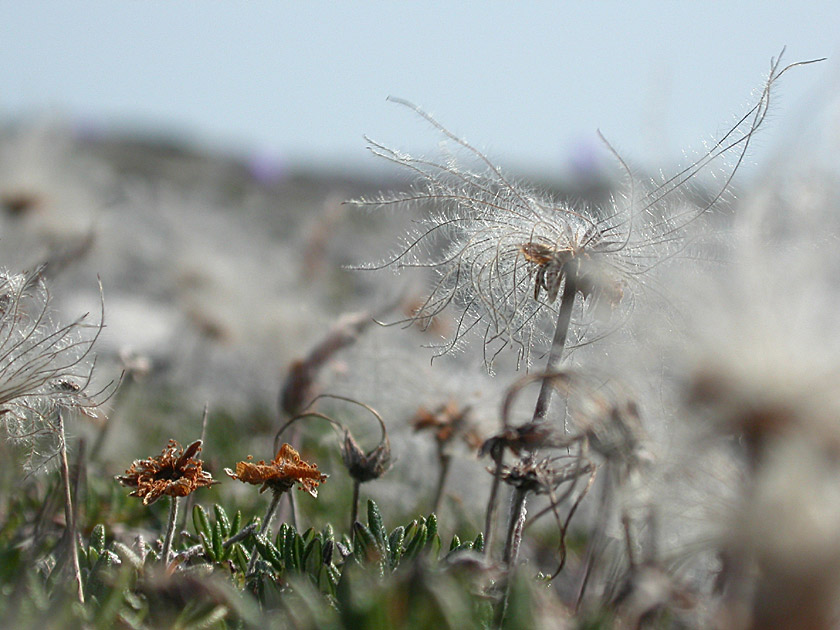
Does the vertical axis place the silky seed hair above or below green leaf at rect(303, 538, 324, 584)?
above

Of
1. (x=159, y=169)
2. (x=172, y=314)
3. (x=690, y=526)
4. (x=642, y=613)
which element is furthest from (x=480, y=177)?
(x=159, y=169)

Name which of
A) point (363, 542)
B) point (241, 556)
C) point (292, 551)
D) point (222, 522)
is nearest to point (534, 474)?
point (363, 542)

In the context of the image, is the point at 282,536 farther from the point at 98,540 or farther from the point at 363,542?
the point at 98,540

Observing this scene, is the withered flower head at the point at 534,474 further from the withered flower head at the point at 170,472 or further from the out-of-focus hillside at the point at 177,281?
the out-of-focus hillside at the point at 177,281

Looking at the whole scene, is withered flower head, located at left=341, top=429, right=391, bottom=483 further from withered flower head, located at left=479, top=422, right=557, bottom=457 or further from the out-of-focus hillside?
the out-of-focus hillside

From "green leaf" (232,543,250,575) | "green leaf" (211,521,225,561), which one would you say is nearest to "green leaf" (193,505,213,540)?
"green leaf" (211,521,225,561)

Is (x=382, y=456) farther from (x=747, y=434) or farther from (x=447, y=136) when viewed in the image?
(x=747, y=434)
